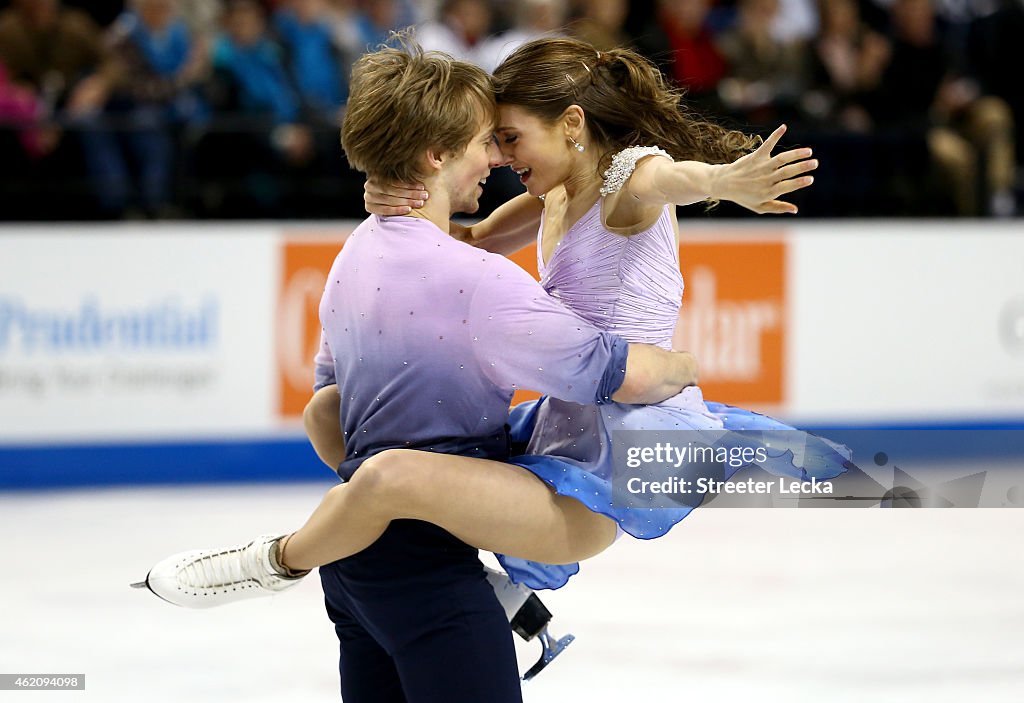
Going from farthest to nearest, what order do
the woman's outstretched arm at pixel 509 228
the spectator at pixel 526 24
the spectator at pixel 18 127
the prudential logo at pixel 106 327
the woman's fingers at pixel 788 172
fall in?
1. the spectator at pixel 526 24
2. the spectator at pixel 18 127
3. the prudential logo at pixel 106 327
4. the woman's outstretched arm at pixel 509 228
5. the woman's fingers at pixel 788 172

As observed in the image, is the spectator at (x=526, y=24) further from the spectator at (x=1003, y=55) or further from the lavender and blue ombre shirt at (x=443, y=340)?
the lavender and blue ombre shirt at (x=443, y=340)

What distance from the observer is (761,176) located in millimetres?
2033

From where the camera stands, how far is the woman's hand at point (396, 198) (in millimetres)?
2168

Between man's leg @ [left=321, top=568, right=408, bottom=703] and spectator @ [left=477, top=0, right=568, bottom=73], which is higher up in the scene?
spectator @ [left=477, top=0, right=568, bottom=73]

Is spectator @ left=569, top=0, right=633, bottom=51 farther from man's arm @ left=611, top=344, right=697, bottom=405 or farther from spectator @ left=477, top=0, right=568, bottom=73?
man's arm @ left=611, top=344, right=697, bottom=405

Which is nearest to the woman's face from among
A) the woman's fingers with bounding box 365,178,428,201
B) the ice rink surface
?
the woman's fingers with bounding box 365,178,428,201

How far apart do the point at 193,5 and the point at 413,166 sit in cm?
499

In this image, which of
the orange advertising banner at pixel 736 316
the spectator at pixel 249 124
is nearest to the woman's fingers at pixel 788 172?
the orange advertising banner at pixel 736 316

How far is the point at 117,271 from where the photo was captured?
5.90 metres

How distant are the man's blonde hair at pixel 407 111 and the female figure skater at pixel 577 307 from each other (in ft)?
0.24
